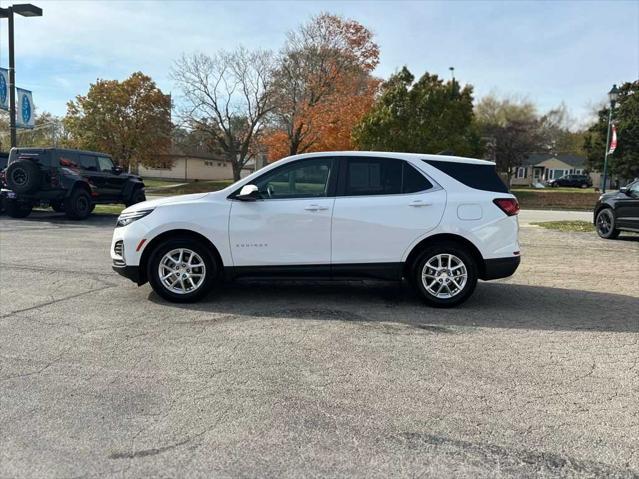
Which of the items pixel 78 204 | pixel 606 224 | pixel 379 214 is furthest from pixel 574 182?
pixel 379 214

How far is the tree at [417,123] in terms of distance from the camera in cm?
3181

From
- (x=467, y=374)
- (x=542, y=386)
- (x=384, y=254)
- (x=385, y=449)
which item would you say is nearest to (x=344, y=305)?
(x=384, y=254)

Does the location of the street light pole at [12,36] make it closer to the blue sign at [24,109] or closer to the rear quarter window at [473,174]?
the blue sign at [24,109]

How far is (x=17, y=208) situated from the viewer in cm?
1597

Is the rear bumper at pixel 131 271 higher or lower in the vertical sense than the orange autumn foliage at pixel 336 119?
lower

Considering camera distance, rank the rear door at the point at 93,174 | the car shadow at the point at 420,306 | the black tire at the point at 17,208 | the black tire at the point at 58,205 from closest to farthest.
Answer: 1. the car shadow at the point at 420,306
2. the black tire at the point at 58,205
3. the black tire at the point at 17,208
4. the rear door at the point at 93,174

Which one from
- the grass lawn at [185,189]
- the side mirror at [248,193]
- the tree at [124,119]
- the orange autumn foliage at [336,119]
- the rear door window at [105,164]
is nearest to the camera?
the side mirror at [248,193]

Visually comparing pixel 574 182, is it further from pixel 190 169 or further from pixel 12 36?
pixel 12 36

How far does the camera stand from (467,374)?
161 inches

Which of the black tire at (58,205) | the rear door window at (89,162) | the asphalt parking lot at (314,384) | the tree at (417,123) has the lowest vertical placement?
the asphalt parking lot at (314,384)

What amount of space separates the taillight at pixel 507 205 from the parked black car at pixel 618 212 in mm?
8445

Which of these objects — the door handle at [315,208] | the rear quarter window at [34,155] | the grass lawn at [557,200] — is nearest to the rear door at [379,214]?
the door handle at [315,208]

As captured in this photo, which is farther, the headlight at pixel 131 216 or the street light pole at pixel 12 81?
the street light pole at pixel 12 81

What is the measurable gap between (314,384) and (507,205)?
135 inches
